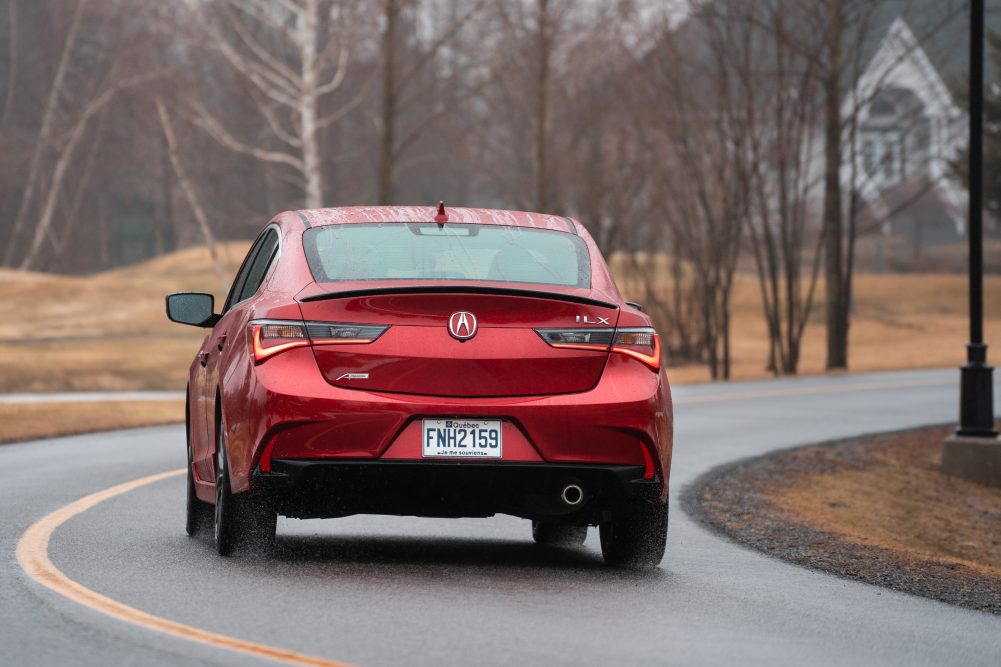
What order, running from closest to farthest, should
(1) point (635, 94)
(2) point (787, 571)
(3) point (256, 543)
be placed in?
1. (3) point (256, 543)
2. (2) point (787, 571)
3. (1) point (635, 94)

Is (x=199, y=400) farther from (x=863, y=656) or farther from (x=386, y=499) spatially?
(x=863, y=656)

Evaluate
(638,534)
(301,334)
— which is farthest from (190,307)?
(638,534)

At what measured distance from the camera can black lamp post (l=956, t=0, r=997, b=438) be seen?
16.7m

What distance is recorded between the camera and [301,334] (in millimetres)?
7863

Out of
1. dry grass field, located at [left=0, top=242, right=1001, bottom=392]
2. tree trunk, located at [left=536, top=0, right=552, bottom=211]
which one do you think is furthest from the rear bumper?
tree trunk, located at [left=536, top=0, right=552, bottom=211]

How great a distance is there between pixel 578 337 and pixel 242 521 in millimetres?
1839

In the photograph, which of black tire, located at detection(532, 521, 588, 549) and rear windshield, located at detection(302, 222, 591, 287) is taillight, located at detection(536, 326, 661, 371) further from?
black tire, located at detection(532, 521, 588, 549)

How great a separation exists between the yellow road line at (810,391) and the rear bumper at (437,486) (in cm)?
1648

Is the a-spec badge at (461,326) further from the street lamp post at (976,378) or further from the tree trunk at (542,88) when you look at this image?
the tree trunk at (542,88)

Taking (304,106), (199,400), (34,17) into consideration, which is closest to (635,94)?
(304,106)

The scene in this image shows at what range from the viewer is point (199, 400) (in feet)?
31.8

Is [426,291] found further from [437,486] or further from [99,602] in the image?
[99,602]

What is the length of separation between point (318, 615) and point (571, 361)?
5.72ft

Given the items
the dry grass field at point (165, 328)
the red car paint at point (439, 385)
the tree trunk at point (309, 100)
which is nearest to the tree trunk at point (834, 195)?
the dry grass field at point (165, 328)
